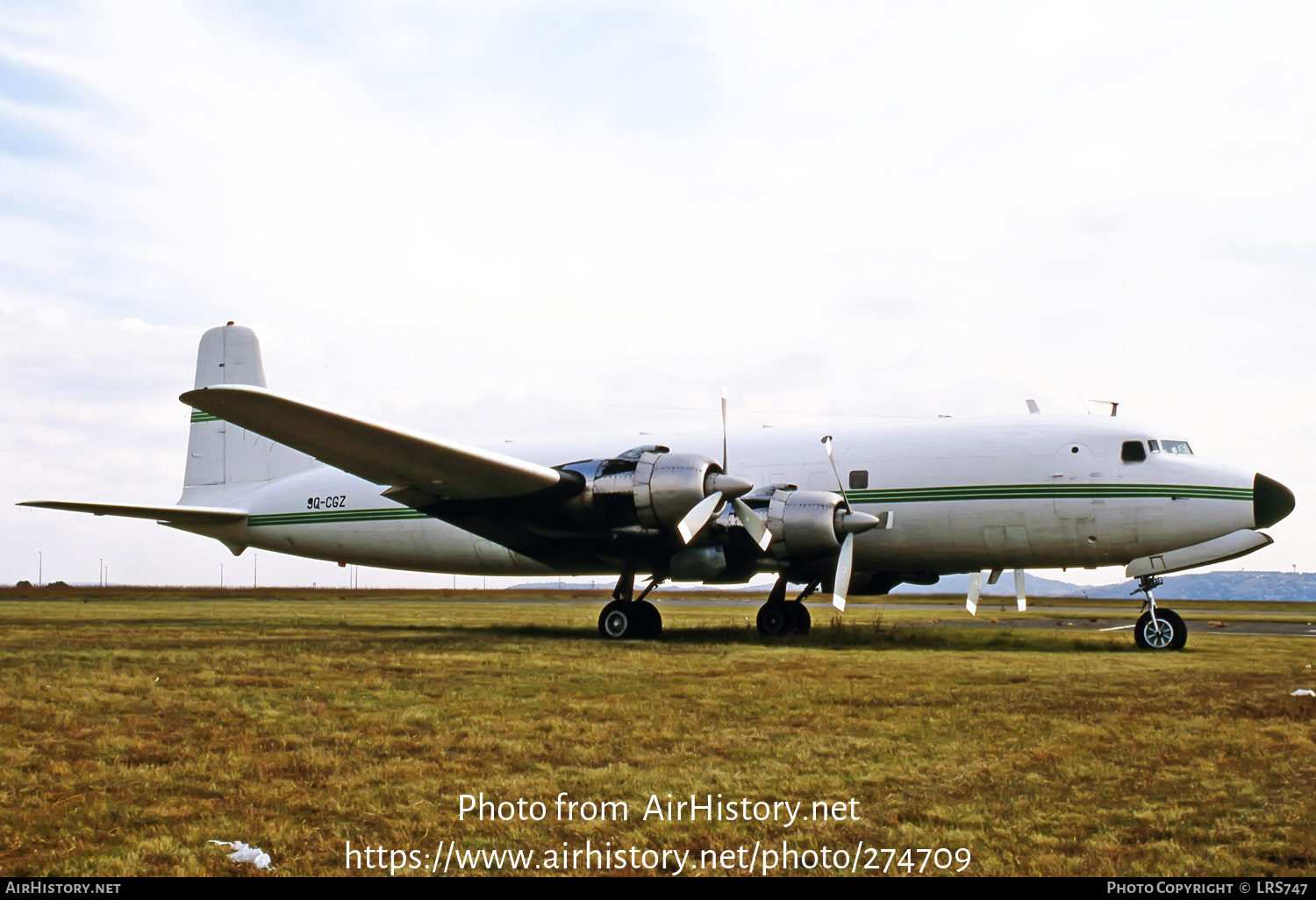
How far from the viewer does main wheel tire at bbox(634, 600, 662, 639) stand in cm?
1775

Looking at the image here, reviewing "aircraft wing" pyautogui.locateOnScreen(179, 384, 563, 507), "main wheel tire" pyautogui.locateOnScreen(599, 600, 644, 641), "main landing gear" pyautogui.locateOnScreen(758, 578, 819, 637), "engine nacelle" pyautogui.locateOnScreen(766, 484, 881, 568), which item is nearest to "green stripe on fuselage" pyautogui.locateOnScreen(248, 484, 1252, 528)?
"engine nacelle" pyautogui.locateOnScreen(766, 484, 881, 568)

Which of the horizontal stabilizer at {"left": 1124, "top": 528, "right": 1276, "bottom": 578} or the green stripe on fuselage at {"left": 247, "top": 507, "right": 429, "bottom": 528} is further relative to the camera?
the green stripe on fuselage at {"left": 247, "top": 507, "right": 429, "bottom": 528}

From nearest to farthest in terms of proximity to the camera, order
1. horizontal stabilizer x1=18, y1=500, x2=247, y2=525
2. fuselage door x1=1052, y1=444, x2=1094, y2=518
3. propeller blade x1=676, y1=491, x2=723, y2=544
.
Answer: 1. propeller blade x1=676, y1=491, x2=723, y2=544
2. fuselage door x1=1052, y1=444, x2=1094, y2=518
3. horizontal stabilizer x1=18, y1=500, x2=247, y2=525

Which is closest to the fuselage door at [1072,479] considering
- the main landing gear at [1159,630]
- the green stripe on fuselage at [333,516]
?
the main landing gear at [1159,630]

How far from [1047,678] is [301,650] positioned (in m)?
9.83

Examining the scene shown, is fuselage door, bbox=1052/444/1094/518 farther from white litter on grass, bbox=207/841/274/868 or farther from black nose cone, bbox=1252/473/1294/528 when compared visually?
white litter on grass, bbox=207/841/274/868

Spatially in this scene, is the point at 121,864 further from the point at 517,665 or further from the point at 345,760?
the point at 517,665

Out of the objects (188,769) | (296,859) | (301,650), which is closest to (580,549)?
(301,650)

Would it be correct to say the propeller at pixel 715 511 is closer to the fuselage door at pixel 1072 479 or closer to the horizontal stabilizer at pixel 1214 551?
the fuselage door at pixel 1072 479

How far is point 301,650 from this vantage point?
14.0 metres

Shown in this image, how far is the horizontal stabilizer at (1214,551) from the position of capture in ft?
53.6

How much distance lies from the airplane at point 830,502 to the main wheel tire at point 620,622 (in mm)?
36

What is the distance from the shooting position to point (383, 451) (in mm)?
16031

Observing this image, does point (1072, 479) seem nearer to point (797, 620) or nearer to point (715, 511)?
point (797, 620)
